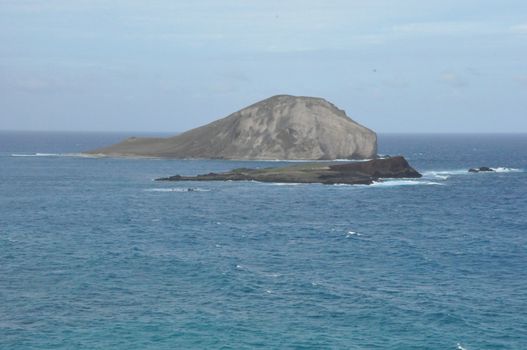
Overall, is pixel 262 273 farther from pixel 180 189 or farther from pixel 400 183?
pixel 400 183

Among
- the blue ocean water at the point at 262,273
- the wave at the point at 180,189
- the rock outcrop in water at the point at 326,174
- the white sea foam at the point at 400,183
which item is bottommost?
the blue ocean water at the point at 262,273

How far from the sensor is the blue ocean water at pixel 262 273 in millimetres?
48656

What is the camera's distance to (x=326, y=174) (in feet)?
519

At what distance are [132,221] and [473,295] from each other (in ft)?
166

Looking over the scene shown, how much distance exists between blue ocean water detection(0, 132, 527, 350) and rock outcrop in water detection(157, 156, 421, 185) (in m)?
32.3

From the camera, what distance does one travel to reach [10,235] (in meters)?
84.8

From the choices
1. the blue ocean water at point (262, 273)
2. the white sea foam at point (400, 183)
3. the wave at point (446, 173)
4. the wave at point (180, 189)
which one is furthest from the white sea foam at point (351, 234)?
the wave at point (446, 173)

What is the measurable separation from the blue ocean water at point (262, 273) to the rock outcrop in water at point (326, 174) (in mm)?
32283

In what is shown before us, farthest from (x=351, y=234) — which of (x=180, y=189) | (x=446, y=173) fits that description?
(x=446, y=173)

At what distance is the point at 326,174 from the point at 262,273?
94522mm

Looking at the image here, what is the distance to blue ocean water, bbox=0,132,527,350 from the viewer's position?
160 feet

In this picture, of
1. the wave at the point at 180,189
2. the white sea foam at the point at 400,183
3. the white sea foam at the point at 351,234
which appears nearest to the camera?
the white sea foam at the point at 351,234

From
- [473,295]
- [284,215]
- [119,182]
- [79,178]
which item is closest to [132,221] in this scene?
[284,215]

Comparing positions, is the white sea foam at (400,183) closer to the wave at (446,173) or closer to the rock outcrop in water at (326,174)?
the rock outcrop in water at (326,174)
